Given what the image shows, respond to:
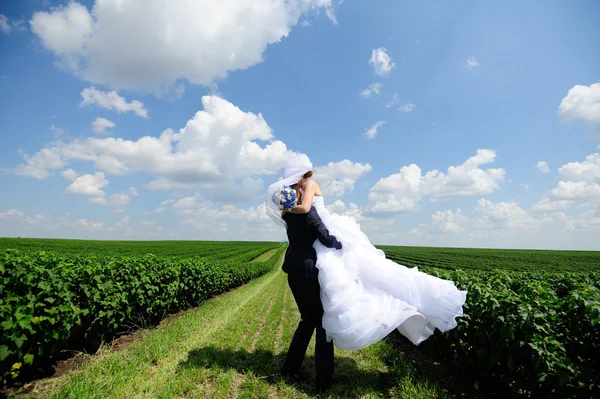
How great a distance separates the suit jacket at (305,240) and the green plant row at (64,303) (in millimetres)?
3515

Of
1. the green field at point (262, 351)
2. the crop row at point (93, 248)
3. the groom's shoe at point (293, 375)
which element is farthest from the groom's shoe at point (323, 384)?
the crop row at point (93, 248)

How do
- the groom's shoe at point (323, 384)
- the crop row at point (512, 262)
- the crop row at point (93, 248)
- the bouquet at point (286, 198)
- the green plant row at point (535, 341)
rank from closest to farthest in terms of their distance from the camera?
the green plant row at point (535, 341), the groom's shoe at point (323, 384), the bouquet at point (286, 198), the crop row at point (93, 248), the crop row at point (512, 262)

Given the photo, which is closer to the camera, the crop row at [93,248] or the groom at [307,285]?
the groom at [307,285]

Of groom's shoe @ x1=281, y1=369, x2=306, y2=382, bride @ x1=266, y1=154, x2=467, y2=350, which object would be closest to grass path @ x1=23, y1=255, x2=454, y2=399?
groom's shoe @ x1=281, y1=369, x2=306, y2=382

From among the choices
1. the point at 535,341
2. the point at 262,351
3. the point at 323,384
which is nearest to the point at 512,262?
the point at 262,351

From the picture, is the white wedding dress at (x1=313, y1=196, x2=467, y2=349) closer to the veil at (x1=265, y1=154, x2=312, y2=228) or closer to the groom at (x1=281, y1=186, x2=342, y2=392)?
the groom at (x1=281, y1=186, x2=342, y2=392)

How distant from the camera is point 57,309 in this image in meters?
4.64

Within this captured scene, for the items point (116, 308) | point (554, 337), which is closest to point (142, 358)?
point (116, 308)

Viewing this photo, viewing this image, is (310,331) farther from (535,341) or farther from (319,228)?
(535,341)

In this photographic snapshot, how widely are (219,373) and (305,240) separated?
232 cm

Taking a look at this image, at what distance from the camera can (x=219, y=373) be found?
447cm

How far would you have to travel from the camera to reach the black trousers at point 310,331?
13.8 feet

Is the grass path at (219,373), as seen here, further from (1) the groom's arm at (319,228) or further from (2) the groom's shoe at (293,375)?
(1) the groom's arm at (319,228)

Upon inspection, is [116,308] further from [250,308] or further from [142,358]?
[250,308]
